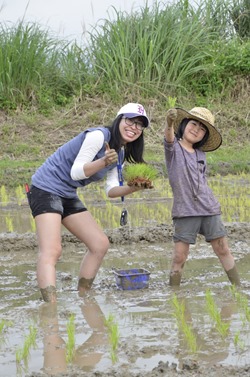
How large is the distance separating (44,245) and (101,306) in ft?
1.68

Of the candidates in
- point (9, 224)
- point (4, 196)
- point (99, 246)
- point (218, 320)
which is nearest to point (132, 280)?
point (99, 246)

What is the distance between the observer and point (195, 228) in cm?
562

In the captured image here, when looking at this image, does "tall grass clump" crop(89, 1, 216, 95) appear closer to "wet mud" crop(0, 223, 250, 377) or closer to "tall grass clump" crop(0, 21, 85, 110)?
"tall grass clump" crop(0, 21, 85, 110)

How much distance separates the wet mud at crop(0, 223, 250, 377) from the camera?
3.85 m

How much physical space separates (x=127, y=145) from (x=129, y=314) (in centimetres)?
113

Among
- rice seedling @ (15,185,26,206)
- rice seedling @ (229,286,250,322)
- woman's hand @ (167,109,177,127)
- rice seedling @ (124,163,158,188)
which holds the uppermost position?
woman's hand @ (167,109,177,127)

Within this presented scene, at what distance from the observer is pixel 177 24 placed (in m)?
15.7

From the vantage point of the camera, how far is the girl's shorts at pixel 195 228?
5598 millimetres

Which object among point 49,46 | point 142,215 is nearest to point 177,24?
point 49,46

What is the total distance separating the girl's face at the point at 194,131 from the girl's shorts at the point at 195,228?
0.52 meters

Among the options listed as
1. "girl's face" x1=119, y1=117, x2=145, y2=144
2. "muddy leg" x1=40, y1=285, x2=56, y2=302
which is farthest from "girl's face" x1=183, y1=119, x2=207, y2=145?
"muddy leg" x1=40, y1=285, x2=56, y2=302

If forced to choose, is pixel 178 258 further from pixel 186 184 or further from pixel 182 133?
pixel 182 133

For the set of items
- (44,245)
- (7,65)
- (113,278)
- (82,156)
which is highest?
(7,65)

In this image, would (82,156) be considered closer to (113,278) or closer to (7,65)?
(113,278)
